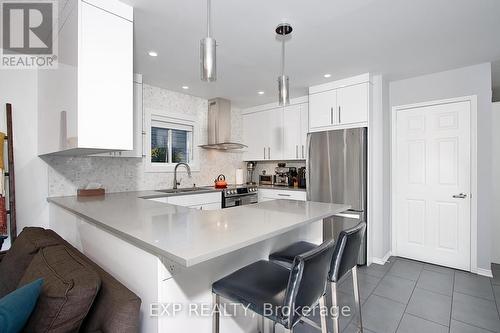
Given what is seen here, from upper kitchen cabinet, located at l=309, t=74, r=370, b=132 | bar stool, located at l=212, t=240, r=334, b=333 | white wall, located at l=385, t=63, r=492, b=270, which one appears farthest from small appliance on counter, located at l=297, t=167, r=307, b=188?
bar stool, located at l=212, t=240, r=334, b=333

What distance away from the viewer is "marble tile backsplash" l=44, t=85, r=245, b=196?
2643 millimetres

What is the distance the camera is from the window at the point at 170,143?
3605mm

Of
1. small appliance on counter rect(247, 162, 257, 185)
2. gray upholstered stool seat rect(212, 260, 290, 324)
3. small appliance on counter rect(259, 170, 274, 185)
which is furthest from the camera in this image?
small appliance on counter rect(247, 162, 257, 185)

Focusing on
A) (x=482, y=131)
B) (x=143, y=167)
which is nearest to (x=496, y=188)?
(x=482, y=131)

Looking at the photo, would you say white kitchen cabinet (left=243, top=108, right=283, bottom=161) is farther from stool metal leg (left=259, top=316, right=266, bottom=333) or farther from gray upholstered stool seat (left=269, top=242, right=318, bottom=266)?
stool metal leg (left=259, top=316, right=266, bottom=333)

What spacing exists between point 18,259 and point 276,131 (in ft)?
11.9

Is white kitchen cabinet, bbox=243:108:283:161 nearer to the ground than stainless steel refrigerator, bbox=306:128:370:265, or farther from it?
farther from it

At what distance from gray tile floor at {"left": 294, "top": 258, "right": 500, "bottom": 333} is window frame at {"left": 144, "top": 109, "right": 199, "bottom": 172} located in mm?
2741

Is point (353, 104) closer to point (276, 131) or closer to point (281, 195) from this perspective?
point (276, 131)

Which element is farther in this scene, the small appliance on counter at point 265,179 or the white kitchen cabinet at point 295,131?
the small appliance on counter at point 265,179

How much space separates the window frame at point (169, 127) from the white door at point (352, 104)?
2.28 meters

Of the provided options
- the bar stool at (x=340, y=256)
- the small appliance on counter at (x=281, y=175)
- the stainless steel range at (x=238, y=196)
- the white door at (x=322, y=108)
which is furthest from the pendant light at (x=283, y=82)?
the small appliance on counter at (x=281, y=175)

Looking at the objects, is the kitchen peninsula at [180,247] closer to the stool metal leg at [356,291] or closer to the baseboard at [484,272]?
the stool metal leg at [356,291]

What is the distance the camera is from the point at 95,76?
4.86 feet
